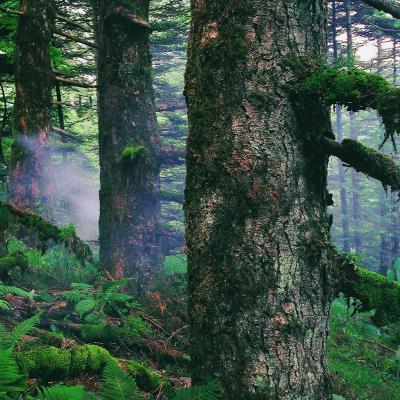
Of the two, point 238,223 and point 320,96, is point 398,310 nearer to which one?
point 238,223

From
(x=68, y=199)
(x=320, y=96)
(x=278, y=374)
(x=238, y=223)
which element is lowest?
(x=68, y=199)

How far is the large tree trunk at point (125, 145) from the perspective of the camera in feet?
26.2

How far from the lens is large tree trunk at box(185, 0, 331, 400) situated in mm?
2562

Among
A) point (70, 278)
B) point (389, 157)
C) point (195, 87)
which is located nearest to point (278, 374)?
point (389, 157)

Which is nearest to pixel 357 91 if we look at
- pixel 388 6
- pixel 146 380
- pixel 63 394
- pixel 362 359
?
pixel 388 6

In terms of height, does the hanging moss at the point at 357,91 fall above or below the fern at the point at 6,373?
above

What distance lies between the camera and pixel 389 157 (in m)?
2.58

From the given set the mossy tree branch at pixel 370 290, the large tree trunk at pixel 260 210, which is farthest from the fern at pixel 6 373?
the mossy tree branch at pixel 370 290

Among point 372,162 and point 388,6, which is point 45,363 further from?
point 388,6

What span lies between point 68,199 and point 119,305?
24.1 meters

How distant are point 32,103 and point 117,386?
6459 millimetres

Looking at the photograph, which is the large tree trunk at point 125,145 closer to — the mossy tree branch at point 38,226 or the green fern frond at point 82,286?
the green fern frond at point 82,286

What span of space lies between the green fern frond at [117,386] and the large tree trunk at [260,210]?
22.4 inches

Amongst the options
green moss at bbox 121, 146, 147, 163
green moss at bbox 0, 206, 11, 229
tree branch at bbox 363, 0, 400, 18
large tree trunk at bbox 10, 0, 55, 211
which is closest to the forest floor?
green moss at bbox 0, 206, 11, 229
